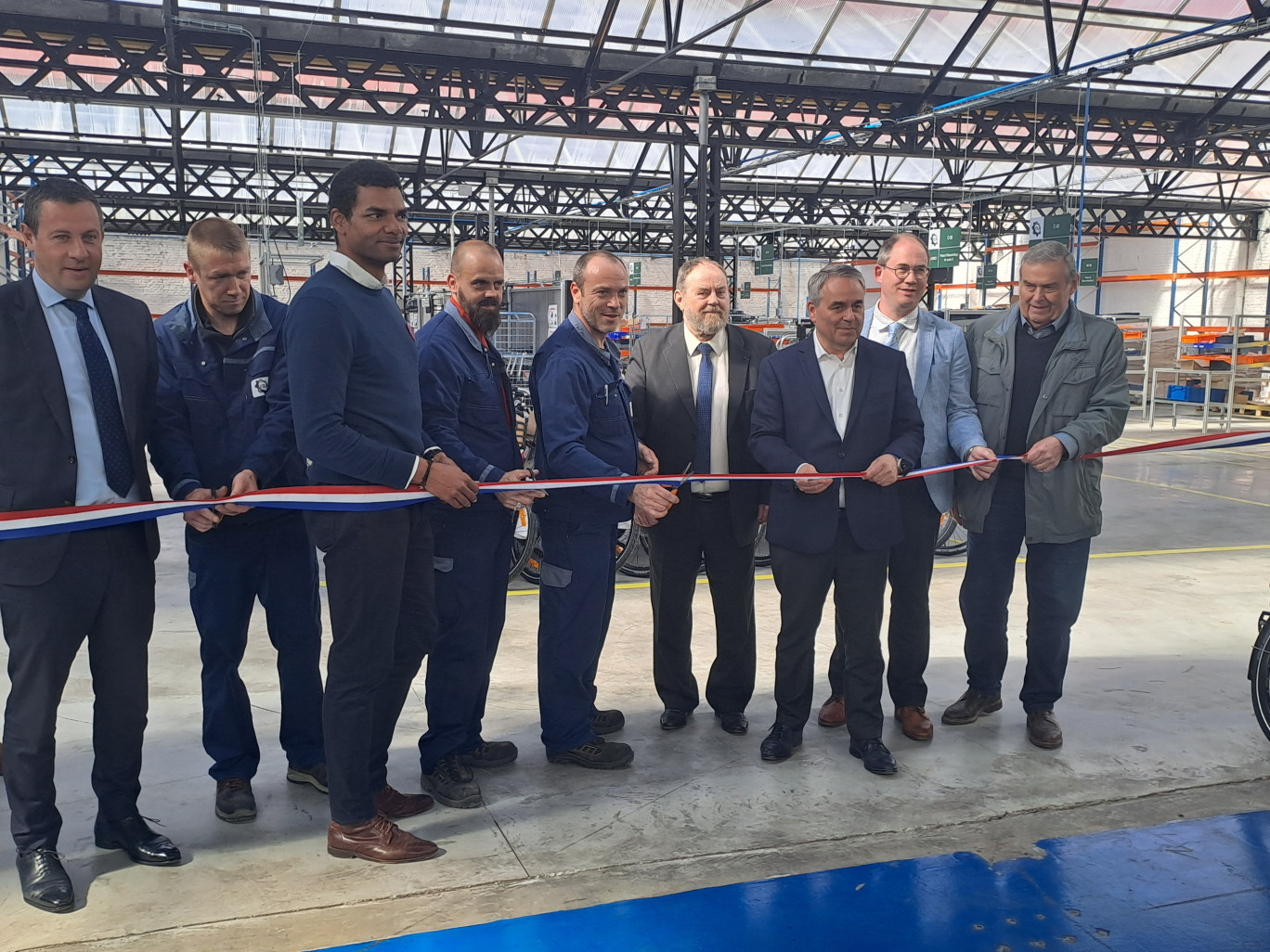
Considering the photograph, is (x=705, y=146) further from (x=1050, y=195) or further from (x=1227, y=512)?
(x=1050, y=195)

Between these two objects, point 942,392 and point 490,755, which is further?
point 942,392

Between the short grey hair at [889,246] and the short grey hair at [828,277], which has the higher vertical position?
the short grey hair at [889,246]

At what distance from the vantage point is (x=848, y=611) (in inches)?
144

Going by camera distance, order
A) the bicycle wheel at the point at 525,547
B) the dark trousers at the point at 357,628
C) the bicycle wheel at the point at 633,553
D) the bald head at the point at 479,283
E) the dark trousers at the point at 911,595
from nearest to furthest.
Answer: the dark trousers at the point at 357,628, the bald head at the point at 479,283, the dark trousers at the point at 911,595, the bicycle wheel at the point at 525,547, the bicycle wheel at the point at 633,553

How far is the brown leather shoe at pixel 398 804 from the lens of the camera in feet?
10.3

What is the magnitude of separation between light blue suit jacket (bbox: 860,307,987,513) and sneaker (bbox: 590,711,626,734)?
1534 mm

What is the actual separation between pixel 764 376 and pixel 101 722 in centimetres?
240

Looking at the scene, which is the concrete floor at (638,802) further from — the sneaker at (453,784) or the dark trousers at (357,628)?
the dark trousers at (357,628)

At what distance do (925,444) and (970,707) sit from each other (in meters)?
1.09

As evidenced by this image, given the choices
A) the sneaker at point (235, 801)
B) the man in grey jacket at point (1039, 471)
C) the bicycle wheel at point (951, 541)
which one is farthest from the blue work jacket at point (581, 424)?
the bicycle wheel at point (951, 541)

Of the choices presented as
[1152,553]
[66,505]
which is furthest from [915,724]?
[1152,553]

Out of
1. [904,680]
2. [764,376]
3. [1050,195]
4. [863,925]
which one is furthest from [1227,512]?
[1050,195]

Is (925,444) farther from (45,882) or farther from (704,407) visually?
(45,882)

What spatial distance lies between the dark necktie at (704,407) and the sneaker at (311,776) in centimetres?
170
